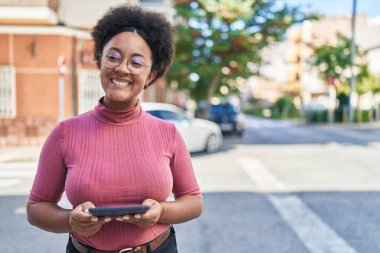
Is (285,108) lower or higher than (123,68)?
lower

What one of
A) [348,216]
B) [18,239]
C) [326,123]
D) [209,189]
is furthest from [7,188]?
[326,123]

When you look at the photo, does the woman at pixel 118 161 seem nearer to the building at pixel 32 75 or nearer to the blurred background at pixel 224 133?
the blurred background at pixel 224 133

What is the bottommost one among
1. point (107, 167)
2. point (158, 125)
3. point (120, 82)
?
point (107, 167)

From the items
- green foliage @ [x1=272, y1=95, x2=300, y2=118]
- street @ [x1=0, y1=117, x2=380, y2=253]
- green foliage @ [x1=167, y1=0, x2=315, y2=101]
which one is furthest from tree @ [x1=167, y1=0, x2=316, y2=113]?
green foliage @ [x1=272, y1=95, x2=300, y2=118]

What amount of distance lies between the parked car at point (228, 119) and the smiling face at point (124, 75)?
60.5ft

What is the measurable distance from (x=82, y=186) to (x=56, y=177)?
133mm

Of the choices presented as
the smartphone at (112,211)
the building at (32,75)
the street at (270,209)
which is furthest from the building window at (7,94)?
the smartphone at (112,211)

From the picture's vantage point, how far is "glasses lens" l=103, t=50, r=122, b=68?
1775 millimetres

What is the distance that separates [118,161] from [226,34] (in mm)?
18916

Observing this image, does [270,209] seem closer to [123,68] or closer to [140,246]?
[140,246]

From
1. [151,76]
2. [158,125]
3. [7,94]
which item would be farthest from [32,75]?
[158,125]

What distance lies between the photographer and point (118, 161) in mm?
1753

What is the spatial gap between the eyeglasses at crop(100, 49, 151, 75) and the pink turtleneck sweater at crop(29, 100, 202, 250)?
6.1 inches

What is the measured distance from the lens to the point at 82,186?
1709 millimetres
